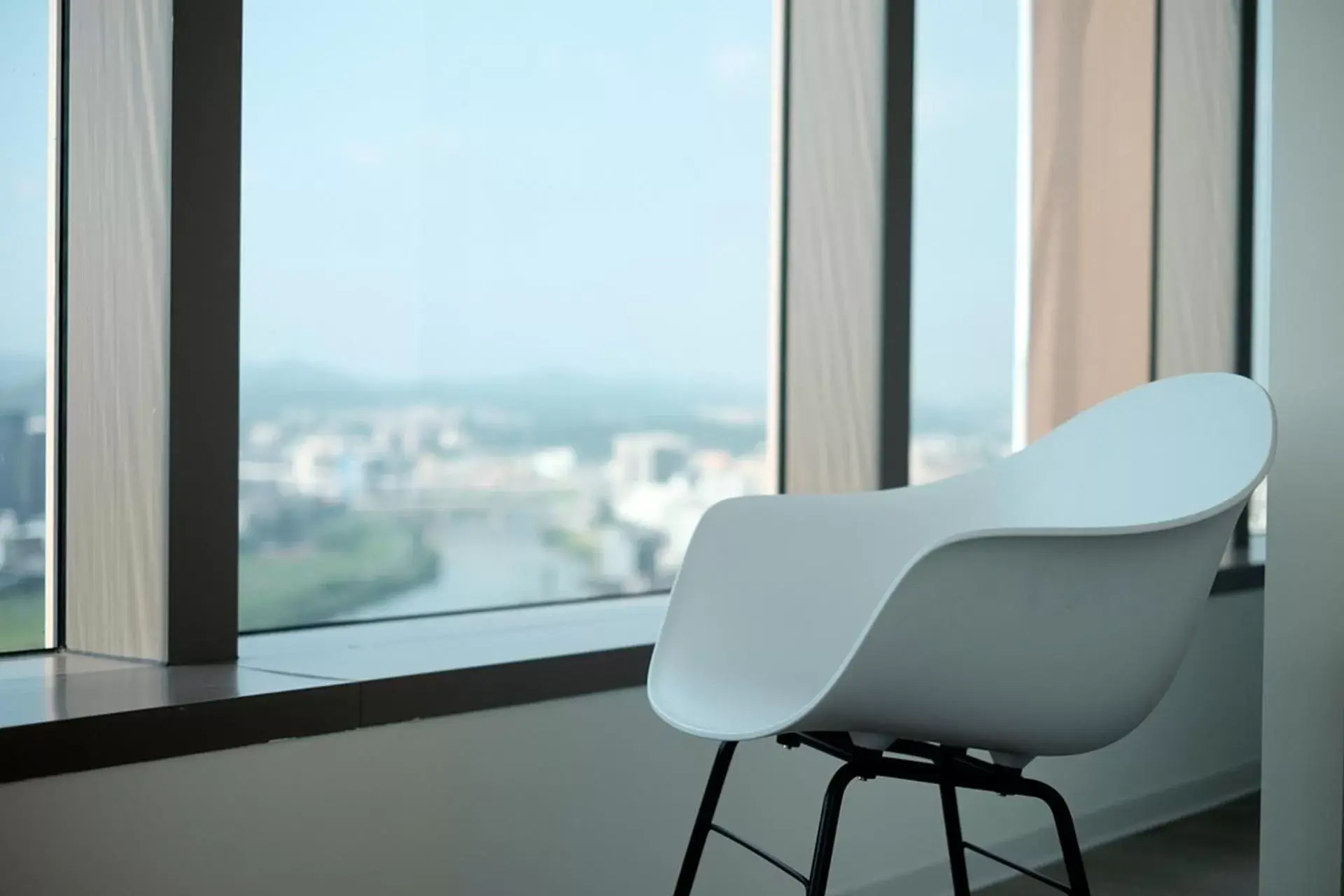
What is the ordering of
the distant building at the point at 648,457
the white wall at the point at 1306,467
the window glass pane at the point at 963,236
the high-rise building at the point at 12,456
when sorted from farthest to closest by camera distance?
the window glass pane at the point at 963,236 → the distant building at the point at 648,457 → the white wall at the point at 1306,467 → the high-rise building at the point at 12,456

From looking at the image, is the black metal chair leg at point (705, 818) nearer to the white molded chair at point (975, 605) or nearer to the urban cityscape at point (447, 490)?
the white molded chair at point (975, 605)

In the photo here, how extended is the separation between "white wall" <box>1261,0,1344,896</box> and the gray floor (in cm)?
60

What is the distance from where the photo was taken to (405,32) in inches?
83.7

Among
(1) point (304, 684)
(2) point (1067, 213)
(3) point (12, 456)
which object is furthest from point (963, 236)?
(3) point (12, 456)

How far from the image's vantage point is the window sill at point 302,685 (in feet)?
4.76

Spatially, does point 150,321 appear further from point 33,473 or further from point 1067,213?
point 1067,213

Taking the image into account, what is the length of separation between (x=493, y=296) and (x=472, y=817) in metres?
0.84

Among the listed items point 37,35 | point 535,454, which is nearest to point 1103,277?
point 535,454

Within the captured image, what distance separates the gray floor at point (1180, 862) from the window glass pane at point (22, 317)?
1.67 metres

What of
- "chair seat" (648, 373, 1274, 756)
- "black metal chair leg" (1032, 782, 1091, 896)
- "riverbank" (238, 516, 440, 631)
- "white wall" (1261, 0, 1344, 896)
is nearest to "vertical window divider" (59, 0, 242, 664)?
"riverbank" (238, 516, 440, 631)

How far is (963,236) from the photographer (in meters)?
3.01

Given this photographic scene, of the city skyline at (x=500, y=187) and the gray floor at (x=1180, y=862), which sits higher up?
the city skyline at (x=500, y=187)

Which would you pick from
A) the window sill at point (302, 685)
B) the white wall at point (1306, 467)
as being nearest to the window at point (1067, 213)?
the white wall at point (1306, 467)

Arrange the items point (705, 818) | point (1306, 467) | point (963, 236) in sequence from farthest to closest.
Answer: point (963, 236) < point (1306, 467) < point (705, 818)
